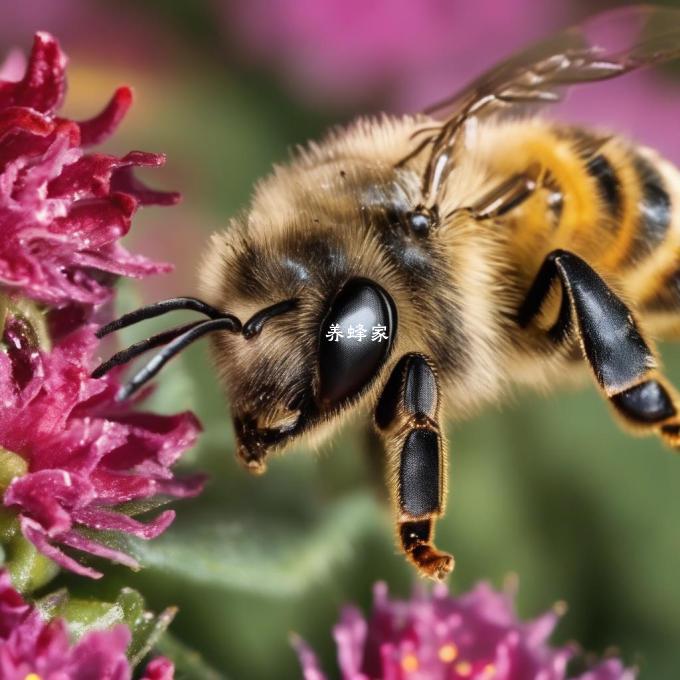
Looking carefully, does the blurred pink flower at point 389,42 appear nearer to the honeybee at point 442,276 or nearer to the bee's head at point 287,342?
the honeybee at point 442,276

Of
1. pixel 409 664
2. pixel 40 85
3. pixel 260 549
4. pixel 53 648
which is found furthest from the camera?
pixel 260 549

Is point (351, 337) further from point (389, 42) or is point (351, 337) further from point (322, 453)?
point (389, 42)

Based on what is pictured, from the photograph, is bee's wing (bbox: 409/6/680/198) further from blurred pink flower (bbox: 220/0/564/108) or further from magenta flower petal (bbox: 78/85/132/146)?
blurred pink flower (bbox: 220/0/564/108)

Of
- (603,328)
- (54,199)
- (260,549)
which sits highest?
(54,199)

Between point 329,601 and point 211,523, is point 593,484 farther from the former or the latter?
point 211,523

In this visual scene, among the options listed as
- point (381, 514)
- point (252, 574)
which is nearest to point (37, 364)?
point (252, 574)

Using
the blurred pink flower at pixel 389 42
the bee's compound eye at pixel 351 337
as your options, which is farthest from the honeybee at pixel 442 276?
the blurred pink flower at pixel 389 42

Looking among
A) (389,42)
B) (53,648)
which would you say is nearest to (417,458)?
(53,648)

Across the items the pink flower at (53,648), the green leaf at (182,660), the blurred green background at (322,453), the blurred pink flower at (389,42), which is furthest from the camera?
the blurred pink flower at (389,42)
